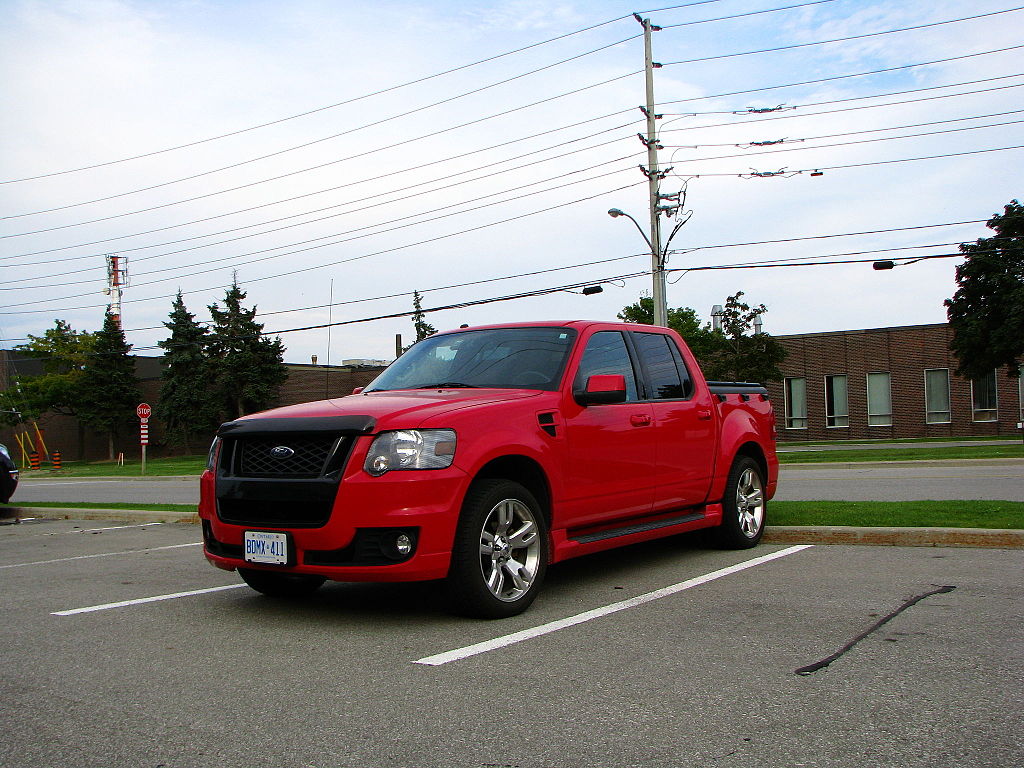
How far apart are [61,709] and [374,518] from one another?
180 cm

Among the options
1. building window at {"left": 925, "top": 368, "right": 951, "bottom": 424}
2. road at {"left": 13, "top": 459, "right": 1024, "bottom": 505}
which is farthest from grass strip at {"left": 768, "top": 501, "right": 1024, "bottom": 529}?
building window at {"left": 925, "top": 368, "right": 951, "bottom": 424}

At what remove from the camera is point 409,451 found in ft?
17.4

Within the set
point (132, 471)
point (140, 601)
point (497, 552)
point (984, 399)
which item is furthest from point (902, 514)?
point (132, 471)

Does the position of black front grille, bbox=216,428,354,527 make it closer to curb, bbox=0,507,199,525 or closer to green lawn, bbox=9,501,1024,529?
green lawn, bbox=9,501,1024,529

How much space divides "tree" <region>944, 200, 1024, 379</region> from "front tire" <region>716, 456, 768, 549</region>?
24095 millimetres

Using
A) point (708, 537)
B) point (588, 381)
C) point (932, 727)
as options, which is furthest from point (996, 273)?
point (932, 727)

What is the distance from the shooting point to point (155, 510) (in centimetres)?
1394

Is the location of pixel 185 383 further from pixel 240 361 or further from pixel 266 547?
pixel 266 547

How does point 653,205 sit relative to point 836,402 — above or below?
above

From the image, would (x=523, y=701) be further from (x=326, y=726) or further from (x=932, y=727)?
(x=932, y=727)

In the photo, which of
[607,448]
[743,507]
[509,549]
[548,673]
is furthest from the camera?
[743,507]

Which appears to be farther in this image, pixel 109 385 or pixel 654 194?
pixel 109 385

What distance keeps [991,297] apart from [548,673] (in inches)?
1201

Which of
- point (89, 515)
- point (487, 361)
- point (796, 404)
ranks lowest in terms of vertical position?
point (89, 515)
